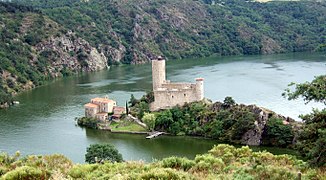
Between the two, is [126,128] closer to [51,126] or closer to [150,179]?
[51,126]

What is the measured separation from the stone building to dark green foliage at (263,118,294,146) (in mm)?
13678

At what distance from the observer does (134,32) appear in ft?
358

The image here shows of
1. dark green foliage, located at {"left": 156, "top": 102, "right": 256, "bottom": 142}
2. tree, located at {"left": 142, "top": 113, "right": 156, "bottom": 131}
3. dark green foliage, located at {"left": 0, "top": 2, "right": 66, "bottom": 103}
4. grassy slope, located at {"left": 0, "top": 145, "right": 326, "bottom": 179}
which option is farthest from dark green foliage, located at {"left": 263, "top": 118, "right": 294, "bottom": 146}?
dark green foliage, located at {"left": 0, "top": 2, "right": 66, "bottom": 103}

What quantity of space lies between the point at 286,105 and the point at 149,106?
1365cm

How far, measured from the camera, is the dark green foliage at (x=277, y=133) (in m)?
32.2

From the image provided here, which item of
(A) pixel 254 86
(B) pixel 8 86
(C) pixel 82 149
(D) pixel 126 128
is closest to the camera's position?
(C) pixel 82 149

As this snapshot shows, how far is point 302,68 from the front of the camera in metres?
72.9

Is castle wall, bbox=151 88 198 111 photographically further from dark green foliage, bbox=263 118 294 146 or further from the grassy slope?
the grassy slope

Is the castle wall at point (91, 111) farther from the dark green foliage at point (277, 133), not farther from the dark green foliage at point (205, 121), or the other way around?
the dark green foliage at point (277, 133)

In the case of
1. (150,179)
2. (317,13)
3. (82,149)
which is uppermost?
(317,13)

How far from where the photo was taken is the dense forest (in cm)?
7788

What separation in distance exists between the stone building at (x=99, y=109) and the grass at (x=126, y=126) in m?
1.48

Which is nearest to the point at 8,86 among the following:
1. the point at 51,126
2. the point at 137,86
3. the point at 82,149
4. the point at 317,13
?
the point at 137,86

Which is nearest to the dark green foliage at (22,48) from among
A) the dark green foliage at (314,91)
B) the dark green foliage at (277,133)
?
the dark green foliage at (277,133)
